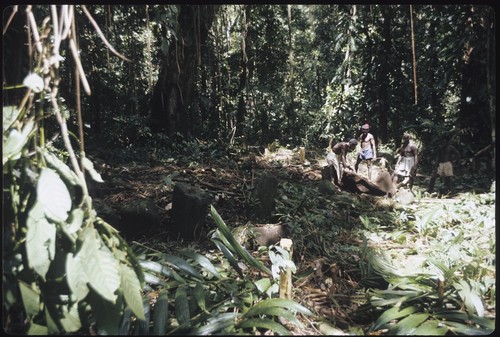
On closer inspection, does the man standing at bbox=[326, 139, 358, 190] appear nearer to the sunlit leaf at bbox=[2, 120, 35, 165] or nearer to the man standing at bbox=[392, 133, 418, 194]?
the man standing at bbox=[392, 133, 418, 194]

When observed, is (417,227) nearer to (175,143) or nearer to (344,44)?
(175,143)

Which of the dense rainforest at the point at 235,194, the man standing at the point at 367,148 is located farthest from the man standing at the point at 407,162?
the man standing at the point at 367,148

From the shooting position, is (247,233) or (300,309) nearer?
(300,309)

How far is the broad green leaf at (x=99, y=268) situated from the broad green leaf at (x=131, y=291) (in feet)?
0.20

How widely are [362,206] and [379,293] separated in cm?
321

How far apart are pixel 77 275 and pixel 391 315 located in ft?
5.03

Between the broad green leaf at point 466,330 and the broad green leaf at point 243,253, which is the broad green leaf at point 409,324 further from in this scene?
the broad green leaf at point 243,253

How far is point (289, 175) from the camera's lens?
21.2ft

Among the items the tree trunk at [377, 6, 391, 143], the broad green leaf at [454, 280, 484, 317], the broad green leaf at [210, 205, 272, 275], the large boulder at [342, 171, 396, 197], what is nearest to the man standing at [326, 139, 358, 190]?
the large boulder at [342, 171, 396, 197]

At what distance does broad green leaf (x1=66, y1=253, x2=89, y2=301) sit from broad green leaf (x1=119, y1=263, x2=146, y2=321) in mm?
120

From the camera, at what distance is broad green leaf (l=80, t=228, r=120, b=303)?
1115 mm

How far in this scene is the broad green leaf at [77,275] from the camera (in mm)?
1143

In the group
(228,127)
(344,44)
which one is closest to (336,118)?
(344,44)

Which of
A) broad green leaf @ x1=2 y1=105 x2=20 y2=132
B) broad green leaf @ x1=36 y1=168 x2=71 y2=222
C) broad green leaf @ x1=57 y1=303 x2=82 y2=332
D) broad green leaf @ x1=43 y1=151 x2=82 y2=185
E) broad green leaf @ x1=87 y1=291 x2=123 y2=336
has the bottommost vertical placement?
broad green leaf @ x1=57 y1=303 x2=82 y2=332
